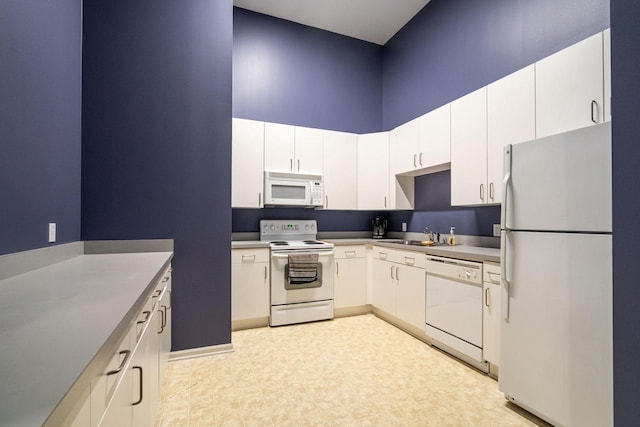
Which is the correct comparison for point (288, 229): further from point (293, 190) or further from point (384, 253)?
point (384, 253)

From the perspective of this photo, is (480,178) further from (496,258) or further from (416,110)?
(416,110)

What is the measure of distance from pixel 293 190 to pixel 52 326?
2901mm

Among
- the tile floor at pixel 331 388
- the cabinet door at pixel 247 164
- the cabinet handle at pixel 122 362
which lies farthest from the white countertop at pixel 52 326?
the cabinet door at pixel 247 164

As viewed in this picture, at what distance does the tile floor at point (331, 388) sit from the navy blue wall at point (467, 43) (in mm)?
2673

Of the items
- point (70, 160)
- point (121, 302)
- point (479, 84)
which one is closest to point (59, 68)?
point (70, 160)

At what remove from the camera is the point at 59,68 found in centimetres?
184

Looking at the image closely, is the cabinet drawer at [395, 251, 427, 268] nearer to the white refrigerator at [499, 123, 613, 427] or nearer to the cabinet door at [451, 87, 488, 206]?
the cabinet door at [451, 87, 488, 206]

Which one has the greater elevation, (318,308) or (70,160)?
(70,160)

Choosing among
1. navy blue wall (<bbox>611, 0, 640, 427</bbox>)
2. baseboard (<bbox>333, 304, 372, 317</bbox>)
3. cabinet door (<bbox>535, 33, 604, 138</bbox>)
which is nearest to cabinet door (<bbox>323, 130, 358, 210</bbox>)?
baseboard (<bbox>333, 304, 372, 317</bbox>)

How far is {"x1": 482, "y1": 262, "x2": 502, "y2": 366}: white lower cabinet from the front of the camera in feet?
7.03

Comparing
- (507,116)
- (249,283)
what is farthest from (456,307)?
(249,283)

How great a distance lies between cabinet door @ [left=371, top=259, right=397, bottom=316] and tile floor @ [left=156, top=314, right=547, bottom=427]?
47 centimetres

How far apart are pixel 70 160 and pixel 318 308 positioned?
8.53 ft

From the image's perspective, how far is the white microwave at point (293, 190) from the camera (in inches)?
136
